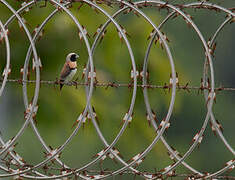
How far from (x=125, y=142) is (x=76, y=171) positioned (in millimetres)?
8113

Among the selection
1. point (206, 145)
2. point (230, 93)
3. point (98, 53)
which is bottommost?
point (206, 145)

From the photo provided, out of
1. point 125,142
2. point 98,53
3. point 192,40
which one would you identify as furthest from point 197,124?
point 98,53

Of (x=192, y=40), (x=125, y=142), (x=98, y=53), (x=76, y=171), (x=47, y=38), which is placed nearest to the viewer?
(x=76, y=171)

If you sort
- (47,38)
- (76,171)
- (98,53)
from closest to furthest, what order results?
1. (76,171)
2. (47,38)
3. (98,53)

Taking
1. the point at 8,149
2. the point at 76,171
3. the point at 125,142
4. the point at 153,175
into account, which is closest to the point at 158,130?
the point at 153,175

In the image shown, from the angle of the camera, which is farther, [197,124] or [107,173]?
[197,124]

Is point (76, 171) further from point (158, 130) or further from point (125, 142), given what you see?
point (125, 142)

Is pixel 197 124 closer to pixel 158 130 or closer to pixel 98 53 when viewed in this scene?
pixel 98 53

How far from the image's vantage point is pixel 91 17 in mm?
11234

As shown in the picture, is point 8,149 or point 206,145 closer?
point 8,149

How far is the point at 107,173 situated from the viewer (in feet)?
16.1

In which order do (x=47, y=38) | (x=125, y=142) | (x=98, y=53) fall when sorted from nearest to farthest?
(x=47, y=38) → (x=98, y=53) → (x=125, y=142)

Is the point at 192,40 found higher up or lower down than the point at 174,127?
higher up

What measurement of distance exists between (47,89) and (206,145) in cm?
921
